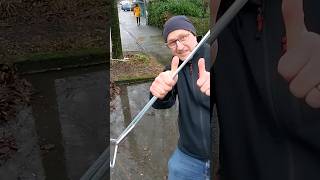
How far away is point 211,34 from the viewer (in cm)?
62

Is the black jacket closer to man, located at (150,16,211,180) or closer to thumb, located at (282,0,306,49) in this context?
man, located at (150,16,211,180)

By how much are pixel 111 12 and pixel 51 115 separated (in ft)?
10.8

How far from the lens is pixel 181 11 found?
28.1 inches

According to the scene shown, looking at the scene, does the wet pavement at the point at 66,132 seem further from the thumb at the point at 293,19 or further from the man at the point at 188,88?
the thumb at the point at 293,19

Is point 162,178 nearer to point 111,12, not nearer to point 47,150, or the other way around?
point 111,12

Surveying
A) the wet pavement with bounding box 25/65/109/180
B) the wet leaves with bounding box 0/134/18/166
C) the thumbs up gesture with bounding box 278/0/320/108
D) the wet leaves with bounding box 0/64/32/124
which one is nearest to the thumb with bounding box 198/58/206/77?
the thumbs up gesture with bounding box 278/0/320/108

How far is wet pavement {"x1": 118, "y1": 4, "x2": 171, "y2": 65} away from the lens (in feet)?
2.48

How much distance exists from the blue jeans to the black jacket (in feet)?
0.06

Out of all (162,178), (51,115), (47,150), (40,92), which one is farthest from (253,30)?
(40,92)

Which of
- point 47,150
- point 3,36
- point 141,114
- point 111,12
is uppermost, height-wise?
point 111,12

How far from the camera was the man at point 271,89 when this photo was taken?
54 cm

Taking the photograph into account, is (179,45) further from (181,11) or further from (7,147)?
(7,147)

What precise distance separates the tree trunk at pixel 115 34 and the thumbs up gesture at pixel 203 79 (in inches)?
5.9

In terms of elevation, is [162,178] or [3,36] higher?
[162,178]
